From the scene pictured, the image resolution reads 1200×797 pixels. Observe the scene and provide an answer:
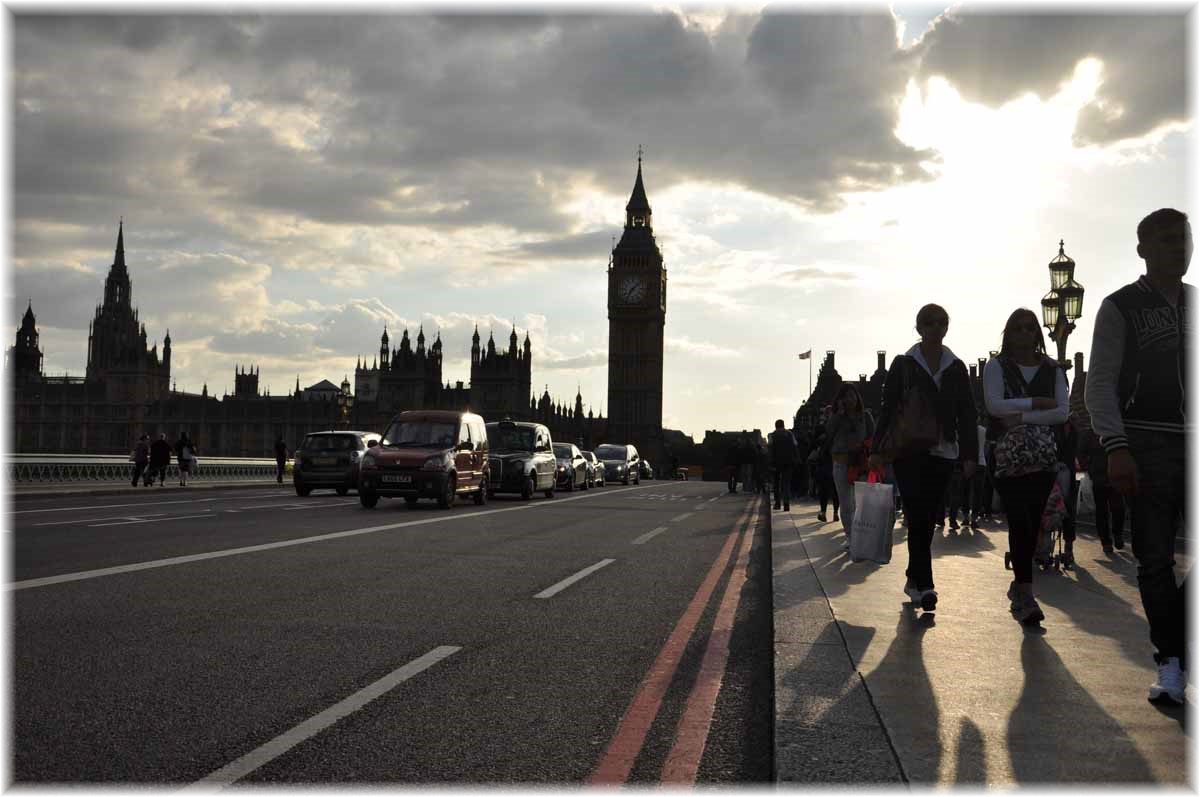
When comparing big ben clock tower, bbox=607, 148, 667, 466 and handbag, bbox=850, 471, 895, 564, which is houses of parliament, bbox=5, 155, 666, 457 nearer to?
big ben clock tower, bbox=607, 148, 667, 466

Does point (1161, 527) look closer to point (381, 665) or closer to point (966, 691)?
point (966, 691)

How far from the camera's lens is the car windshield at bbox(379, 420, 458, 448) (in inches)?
808

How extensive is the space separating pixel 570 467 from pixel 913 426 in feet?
87.0

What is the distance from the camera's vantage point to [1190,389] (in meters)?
4.64

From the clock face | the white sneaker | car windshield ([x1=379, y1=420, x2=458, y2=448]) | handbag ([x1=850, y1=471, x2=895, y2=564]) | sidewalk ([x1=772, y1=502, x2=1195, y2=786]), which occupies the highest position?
the clock face

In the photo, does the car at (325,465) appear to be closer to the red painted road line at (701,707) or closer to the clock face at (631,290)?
the red painted road line at (701,707)

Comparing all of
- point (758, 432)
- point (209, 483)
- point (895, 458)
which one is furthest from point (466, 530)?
point (209, 483)

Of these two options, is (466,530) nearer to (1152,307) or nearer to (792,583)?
(792,583)

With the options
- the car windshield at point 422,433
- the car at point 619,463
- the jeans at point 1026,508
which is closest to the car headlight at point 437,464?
the car windshield at point 422,433

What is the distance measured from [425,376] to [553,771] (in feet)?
397

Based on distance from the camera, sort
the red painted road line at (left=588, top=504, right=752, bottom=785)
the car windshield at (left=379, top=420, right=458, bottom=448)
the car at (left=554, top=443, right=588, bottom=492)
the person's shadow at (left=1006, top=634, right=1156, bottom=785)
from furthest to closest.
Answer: the car at (left=554, top=443, right=588, bottom=492), the car windshield at (left=379, top=420, right=458, bottom=448), the red painted road line at (left=588, top=504, right=752, bottom=785), the person's shadow at (left=1006, top=634, right=1156, bottom=785)

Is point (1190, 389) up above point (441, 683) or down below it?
above

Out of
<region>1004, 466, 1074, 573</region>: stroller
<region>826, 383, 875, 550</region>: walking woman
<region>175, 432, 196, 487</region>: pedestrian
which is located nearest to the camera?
<region>1004, 466, 1074, 573</region>: stroller

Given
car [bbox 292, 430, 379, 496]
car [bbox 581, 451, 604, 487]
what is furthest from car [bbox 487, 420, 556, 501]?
car [bbox 581, 451, 604, 487]
